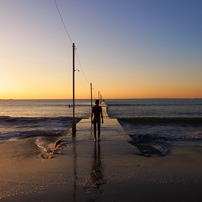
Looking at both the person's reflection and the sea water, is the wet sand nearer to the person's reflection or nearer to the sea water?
the person's reflection

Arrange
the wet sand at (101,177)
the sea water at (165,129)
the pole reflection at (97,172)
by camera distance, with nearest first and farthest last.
→ the wet sand at (101,177)
the pole reflection at (97,172)
the sea water at (165,129)

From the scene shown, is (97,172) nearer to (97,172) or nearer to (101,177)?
(97,172)

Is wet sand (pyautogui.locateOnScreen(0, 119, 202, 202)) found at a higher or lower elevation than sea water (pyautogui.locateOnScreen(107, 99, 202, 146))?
higher

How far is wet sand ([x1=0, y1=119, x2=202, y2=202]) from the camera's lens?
4.14m

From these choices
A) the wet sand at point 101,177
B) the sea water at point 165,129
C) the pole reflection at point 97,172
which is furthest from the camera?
the sea water at point 165,129

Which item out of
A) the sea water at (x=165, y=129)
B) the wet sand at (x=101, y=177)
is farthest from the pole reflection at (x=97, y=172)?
the sea water at (x=165, y=129)

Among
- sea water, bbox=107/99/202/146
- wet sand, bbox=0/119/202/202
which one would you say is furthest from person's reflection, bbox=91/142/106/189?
sea water, bbox=107/99/202/146

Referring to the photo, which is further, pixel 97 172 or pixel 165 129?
pixel 165 129

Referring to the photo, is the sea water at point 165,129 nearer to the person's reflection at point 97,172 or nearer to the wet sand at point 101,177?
the wet sand at point 101,177

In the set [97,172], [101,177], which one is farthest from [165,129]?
[101,177]

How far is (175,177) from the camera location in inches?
206

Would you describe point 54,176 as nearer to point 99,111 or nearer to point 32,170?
point 32,170

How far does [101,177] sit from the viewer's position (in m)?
5.17

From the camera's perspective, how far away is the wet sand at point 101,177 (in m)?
4.14
